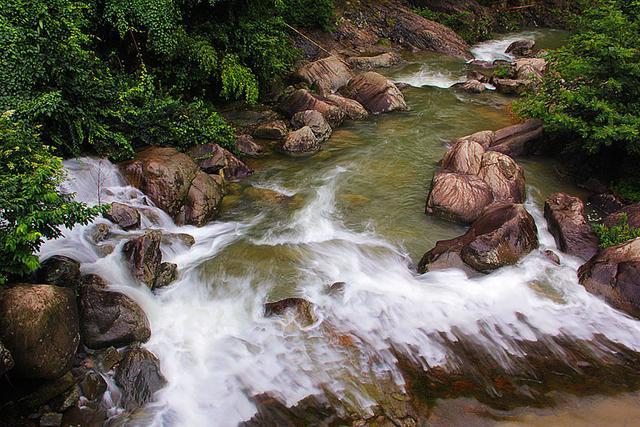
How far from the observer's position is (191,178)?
29.1 ft

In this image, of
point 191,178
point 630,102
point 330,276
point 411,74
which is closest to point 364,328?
point 330,276

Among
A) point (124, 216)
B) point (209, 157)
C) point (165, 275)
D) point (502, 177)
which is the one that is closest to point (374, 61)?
point (502, 177)

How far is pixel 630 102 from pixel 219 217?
27.7 ft

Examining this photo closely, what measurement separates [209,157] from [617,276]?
7.74 meters

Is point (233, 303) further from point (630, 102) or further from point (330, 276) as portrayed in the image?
point (630, 102)

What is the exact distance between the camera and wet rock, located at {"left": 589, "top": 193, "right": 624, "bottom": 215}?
30.5 feet

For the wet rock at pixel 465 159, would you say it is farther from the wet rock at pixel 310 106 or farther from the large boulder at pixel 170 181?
the large boulder at pixel 170 181

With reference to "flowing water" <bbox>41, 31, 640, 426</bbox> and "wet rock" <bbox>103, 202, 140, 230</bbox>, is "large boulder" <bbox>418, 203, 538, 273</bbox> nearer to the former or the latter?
"flowing water" <bbox>41, 31, 640, 426</bbox>

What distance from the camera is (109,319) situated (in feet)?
19.1

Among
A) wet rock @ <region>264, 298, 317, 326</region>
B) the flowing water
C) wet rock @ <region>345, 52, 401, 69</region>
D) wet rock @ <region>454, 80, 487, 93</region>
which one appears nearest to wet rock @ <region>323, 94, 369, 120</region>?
the flowing water

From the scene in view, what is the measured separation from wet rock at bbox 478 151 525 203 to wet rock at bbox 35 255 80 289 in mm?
7413

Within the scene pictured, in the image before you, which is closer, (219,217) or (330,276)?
(330,276)

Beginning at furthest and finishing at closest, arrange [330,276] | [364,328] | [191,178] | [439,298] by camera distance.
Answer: [191,178] → [330,276] → [439,298] → [364,328]

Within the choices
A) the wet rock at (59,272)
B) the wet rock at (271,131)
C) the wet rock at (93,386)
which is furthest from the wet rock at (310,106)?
the wet rock at (93,386)
